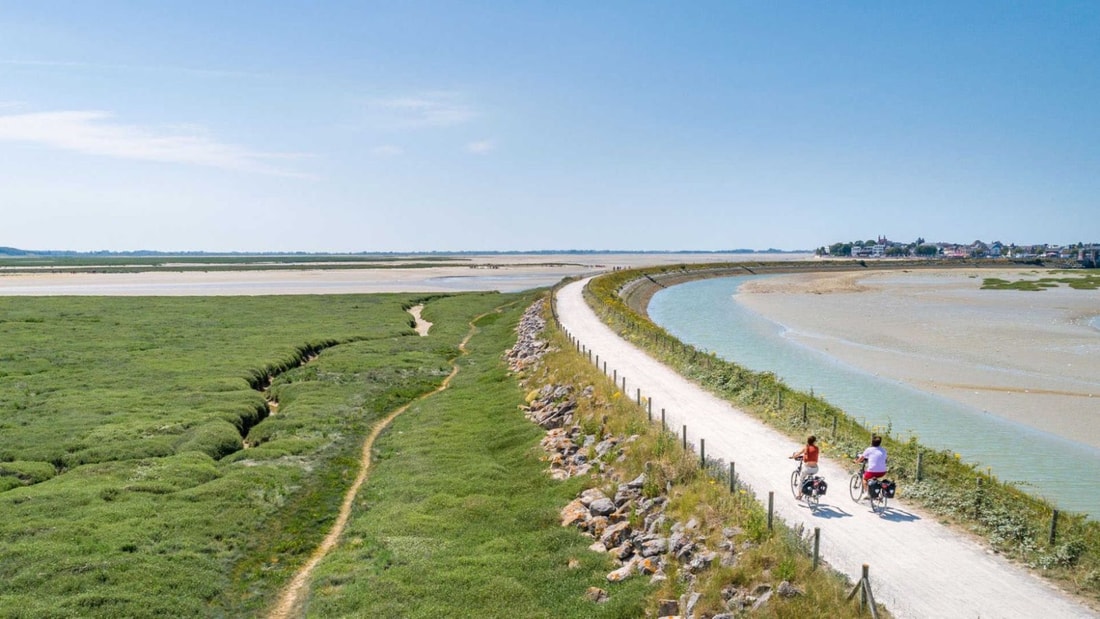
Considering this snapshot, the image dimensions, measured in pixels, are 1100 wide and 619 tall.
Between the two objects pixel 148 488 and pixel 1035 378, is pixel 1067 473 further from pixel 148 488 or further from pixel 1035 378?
pixel 148 488

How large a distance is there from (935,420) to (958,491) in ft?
62.2

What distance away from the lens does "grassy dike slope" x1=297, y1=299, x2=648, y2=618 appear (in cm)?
2019

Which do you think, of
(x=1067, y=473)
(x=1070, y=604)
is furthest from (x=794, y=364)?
(x=1070, y=604)

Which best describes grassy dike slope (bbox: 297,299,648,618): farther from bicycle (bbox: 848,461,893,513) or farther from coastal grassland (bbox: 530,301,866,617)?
bicycle (bbox: 848,461,893,513)

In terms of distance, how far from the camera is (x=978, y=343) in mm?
65938

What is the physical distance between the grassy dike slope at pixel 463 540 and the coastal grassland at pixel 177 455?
235cm

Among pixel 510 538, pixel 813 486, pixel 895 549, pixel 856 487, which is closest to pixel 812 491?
pixel 813 486

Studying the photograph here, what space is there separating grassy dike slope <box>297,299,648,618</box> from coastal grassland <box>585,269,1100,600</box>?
9462mm

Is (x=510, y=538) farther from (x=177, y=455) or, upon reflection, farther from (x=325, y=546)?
(x=177, y=455)

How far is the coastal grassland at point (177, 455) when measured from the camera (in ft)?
71.2

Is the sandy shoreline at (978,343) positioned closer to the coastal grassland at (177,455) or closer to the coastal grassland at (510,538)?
the coastal grassland at (510,538)

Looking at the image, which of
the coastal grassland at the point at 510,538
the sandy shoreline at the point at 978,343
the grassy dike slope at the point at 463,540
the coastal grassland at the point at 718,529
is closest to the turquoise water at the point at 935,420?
the sandy shoreline at the point at 978,343

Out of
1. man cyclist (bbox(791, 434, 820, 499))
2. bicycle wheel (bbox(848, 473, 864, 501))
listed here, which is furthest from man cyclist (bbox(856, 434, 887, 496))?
man cyclist (bbox(791, 434, 820, 499))

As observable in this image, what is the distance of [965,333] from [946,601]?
67.6m
